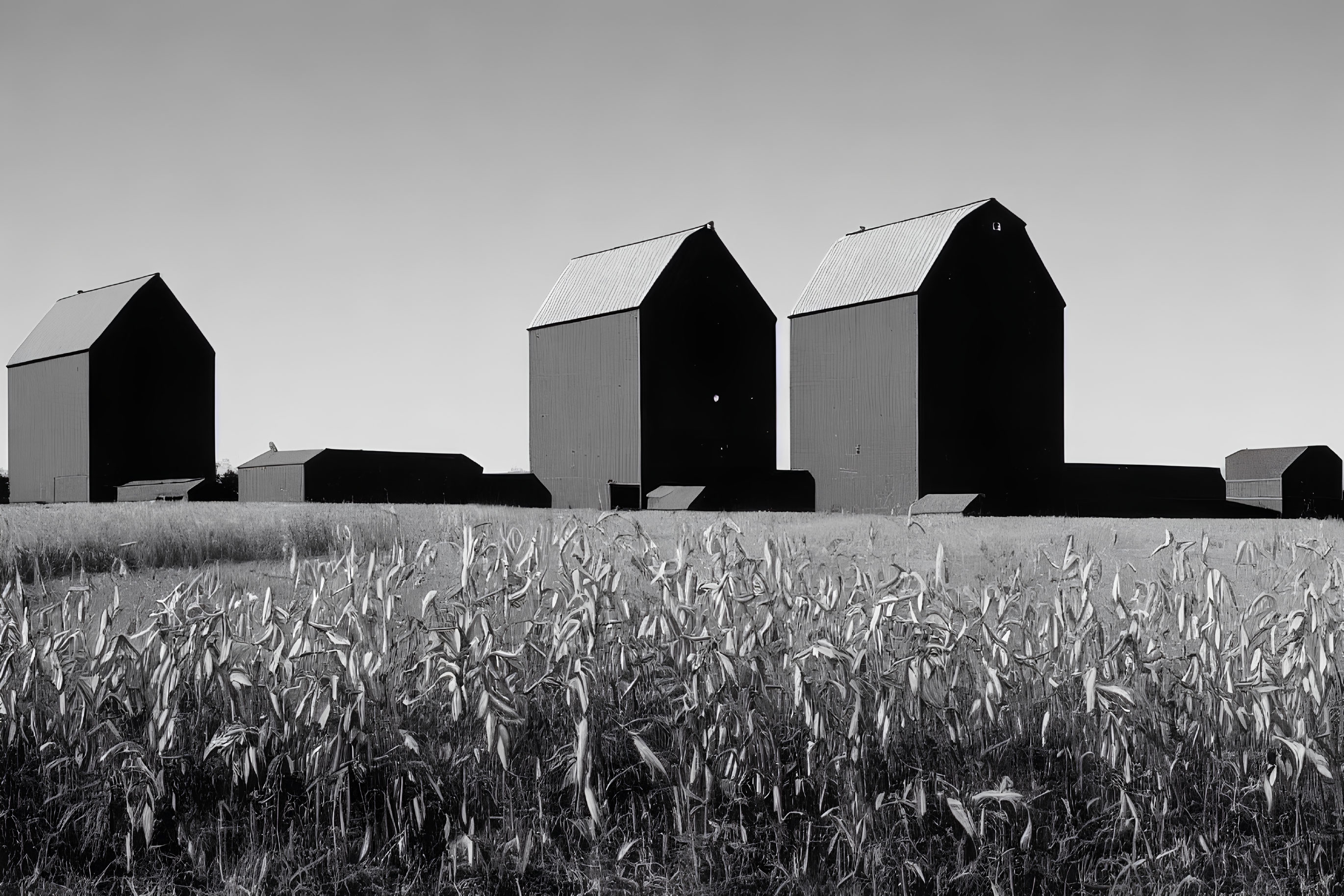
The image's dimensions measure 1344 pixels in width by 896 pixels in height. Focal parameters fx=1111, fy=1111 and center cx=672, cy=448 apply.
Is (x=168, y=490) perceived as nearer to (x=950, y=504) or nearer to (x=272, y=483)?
(x=272, y=483)

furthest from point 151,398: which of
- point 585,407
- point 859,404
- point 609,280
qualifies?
point 859,404

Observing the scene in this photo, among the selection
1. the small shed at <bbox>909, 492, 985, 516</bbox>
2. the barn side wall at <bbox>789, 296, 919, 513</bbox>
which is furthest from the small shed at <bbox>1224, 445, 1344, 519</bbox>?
the barn side wall at <bbox>789, 296, 919, 513</bbox>

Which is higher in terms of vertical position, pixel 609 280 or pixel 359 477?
pixel 609 280

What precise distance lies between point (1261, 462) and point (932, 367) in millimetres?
20046

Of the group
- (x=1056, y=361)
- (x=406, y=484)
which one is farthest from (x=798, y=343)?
(x=406, y=484)

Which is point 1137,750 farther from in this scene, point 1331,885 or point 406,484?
point 406,484

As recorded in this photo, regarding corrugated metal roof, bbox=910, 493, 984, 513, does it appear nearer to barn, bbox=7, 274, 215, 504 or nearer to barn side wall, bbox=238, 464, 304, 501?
barn side wall, bbox=238, 464, 304, 501

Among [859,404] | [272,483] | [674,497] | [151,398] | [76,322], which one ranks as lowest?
[674,497]

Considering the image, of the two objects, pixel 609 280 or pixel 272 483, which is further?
pixel 272 483

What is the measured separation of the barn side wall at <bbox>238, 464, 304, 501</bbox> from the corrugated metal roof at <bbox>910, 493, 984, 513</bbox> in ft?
49.3

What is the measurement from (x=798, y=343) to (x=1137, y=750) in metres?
22.0

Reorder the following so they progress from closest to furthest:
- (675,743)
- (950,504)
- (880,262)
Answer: (675,743), (950,504), (880,262)

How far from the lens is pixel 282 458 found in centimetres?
2942

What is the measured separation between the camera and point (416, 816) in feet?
15.3
